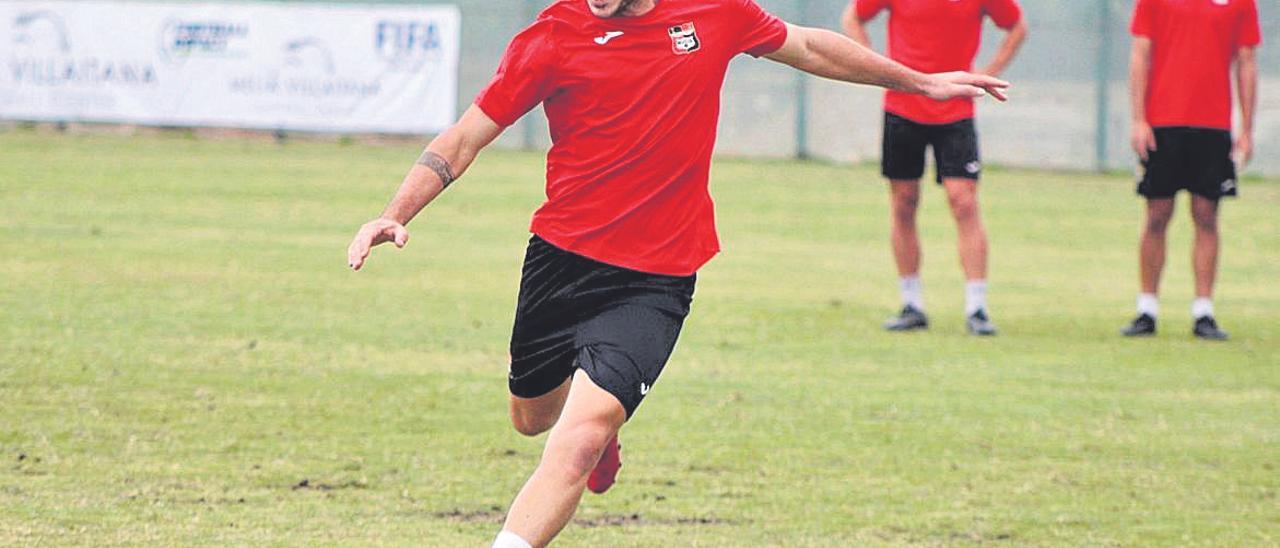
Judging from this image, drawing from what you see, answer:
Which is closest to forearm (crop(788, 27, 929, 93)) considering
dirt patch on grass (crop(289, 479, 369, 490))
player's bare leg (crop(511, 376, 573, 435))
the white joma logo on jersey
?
the white joma logo on jersey

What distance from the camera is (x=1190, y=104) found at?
470 inches

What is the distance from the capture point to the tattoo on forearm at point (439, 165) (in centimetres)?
557

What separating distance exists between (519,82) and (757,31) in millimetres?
827

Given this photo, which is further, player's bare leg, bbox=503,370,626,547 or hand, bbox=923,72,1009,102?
hand, bbox=923,72,1009,102

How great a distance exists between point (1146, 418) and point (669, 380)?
7.34 feet

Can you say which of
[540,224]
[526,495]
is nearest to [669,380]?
[540,224]

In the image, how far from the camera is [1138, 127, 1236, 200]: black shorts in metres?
12.0

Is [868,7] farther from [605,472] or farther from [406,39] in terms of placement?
[406,39]

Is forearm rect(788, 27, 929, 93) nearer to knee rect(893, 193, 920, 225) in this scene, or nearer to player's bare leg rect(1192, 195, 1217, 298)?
knee rect(893, 193, 920, 225)

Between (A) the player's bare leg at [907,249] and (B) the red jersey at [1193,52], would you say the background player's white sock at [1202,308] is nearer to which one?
(B) the red jersey at [1193,52]

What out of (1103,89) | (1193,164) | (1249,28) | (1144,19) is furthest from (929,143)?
(1103,89)

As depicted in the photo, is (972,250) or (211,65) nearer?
(972,250)

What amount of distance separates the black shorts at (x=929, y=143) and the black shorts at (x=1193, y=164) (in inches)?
42.6

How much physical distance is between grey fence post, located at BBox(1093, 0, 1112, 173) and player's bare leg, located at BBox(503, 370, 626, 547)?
24383 mm
